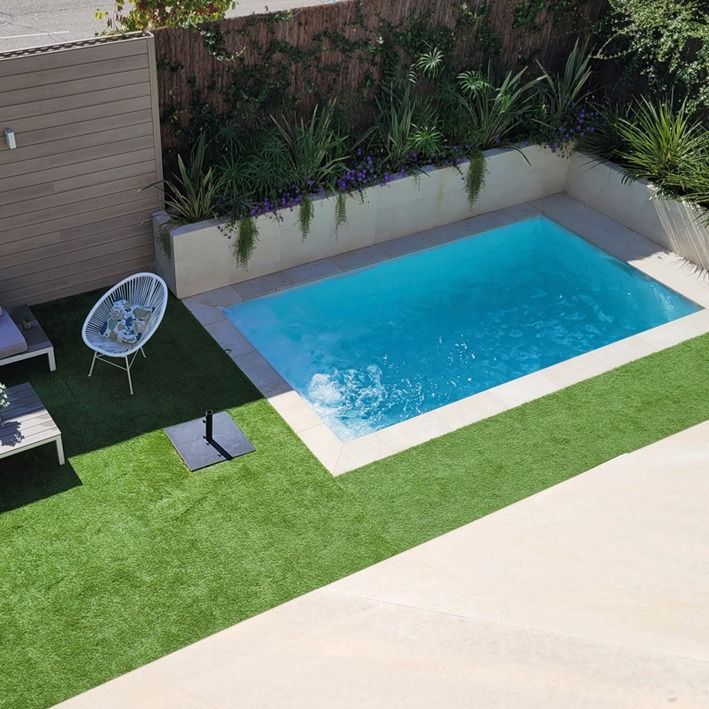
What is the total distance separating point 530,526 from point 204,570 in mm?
2630

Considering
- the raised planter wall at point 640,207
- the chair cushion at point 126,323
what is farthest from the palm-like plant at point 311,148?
the raised planter wall at point 640,207

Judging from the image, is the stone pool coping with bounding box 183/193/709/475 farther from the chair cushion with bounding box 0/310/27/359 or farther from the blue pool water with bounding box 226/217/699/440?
the chair cushion with bounding box 0/310/27/359

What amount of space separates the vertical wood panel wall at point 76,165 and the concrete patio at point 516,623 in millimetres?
4668

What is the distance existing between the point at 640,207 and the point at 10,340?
7217 millimetres

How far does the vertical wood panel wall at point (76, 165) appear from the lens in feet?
26.7

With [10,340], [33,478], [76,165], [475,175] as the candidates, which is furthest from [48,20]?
[33,478]

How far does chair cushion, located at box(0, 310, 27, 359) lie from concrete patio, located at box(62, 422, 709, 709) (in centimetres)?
348

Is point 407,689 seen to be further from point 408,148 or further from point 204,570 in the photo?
point 408,148

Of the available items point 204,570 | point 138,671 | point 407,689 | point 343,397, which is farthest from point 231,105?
point 407,689

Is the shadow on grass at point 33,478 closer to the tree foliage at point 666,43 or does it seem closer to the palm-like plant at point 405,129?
the palm-like plant at point 405,129

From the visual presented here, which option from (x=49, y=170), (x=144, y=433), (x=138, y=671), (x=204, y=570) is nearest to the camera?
(x=138, y=671)

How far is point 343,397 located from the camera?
335 inches

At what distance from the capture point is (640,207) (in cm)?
1080

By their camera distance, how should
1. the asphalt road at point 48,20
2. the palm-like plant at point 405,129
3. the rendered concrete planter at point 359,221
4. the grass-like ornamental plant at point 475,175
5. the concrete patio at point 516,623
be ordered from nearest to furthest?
the concrete patio at point 516,623 < the rendered concrete planter at point 359,221 < the palm-like plant at point 405,129 < the grass-like ornamental plant at point 475,175 < the asphalt road at point 48,20
